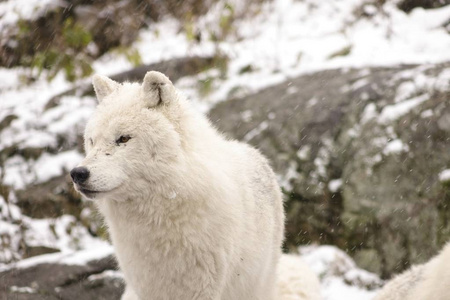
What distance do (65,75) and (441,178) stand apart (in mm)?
7453

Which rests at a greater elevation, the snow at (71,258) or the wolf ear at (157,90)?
the wolf ear at (157,90)

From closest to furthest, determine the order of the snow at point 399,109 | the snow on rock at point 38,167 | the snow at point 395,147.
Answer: the snow at point 395,147 → the snow at point 399,109 → the snow on rock at point 38,167

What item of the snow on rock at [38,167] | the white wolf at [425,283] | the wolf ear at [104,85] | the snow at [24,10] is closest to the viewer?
the white wolf at [425,283]

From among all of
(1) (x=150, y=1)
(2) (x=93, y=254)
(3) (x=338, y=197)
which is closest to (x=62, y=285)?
(2) (x=93, y=254)

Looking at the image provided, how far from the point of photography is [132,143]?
3.57m

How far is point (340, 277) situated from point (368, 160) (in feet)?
5.01

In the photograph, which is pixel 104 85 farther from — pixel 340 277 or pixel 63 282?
pixel 340 277

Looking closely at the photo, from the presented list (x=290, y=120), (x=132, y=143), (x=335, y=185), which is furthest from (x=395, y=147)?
(x=132, y=143)

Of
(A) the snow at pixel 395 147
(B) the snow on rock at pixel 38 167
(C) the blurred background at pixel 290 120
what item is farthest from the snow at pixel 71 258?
(A) the snow at pixel 395 147

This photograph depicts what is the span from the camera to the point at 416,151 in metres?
6.64

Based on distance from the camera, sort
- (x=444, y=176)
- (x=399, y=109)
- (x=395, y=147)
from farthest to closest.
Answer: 1. (x=399, y=109)
2. (x=395, y=147)
3. (x=444, y=176)

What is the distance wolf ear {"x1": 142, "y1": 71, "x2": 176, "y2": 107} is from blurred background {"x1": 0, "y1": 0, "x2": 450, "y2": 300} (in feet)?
9.08

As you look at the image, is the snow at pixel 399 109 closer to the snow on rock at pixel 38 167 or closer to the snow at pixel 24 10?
the snow on rock at pixel 38 167

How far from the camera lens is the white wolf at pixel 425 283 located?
10.7ft
